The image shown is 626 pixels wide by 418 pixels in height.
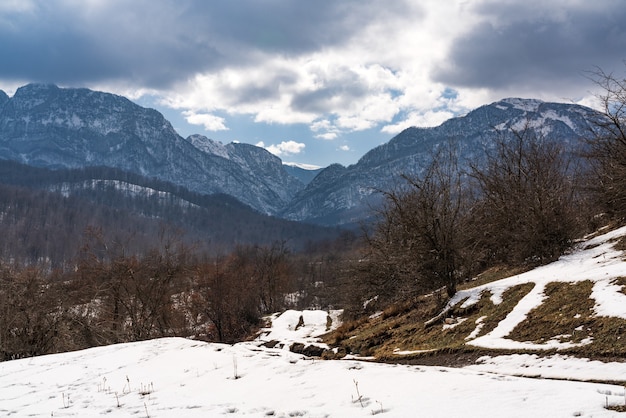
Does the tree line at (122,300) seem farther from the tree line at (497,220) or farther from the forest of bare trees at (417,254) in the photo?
the tree line at (497,220)

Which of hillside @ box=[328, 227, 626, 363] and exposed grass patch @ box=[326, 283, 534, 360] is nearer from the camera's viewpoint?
hillside @ box=[328, 227, 626, 363]

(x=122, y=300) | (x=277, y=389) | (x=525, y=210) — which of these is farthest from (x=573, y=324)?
(x=122, y=300)

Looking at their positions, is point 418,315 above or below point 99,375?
below

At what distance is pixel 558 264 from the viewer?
15.9 m

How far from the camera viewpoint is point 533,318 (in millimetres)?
11047

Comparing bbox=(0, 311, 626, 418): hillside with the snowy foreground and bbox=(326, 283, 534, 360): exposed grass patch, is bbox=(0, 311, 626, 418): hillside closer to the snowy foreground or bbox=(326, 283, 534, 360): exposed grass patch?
the snowy foreground

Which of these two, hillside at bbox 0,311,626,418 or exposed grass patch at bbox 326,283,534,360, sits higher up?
hillside at bbox 0,311,626,418

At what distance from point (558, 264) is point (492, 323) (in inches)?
224

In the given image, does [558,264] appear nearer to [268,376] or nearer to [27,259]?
[268,376]

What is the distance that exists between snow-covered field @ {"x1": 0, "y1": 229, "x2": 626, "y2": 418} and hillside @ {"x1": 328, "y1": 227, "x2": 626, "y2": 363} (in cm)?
13

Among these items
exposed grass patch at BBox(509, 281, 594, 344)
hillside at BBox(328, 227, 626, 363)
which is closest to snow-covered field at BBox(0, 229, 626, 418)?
hillside at BBox(328, 227, 626, 363)

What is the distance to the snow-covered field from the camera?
5.88 meters

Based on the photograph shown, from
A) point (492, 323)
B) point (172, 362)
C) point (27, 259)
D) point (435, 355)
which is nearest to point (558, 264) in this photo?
point (492, 323)

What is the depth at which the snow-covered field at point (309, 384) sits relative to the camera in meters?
5.88
